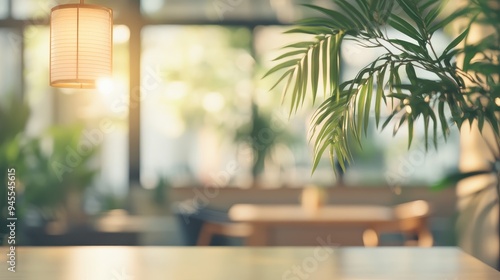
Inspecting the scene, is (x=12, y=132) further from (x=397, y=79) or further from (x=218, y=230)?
(x=397, y=79)

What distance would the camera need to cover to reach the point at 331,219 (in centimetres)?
568

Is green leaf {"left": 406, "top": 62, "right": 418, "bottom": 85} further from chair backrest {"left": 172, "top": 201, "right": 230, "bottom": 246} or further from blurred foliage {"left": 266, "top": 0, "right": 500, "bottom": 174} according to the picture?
chair backrest {"left": 172, "top": 201, "right": 230, "bottom": 246}

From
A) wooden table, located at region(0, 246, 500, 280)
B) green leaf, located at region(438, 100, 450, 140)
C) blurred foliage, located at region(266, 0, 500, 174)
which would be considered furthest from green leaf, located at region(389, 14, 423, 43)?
wooden table, located at region(0, 246, 500, 280)

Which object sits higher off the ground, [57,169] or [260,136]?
[260,136]

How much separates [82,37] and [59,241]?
173 inches

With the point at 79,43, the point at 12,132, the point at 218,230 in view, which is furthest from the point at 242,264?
the point at 12,132

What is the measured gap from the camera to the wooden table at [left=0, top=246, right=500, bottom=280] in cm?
220

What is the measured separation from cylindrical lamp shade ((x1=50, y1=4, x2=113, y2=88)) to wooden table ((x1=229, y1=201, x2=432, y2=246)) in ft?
10.7

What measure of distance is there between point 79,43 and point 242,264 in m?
0.89

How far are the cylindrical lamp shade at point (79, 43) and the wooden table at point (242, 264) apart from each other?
24.0 inches

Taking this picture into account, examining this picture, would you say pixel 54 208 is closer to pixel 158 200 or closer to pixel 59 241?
pixel 59 241

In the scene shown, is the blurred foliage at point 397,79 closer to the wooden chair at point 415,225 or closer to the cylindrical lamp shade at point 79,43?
the cylindrical lamp shade at point 79,43

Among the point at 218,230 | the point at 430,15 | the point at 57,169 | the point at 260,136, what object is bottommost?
the point at 218,230

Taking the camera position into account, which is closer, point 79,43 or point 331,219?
point 79,43
